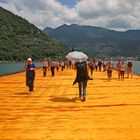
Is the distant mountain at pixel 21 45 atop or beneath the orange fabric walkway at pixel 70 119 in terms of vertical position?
atop

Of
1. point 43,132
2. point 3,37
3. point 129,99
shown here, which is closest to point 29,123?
point 43,132

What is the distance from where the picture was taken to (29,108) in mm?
11836

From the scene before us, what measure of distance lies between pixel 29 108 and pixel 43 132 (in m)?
3.72

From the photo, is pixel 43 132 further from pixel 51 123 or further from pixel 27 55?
pixel 27 55

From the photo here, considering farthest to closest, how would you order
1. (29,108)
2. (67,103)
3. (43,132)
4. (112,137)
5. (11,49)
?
(11,49)
(67,103)
(29,108)
(43,132)
(112,137)

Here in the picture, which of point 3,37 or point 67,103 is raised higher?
point 3,37

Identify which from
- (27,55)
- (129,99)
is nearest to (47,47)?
(27,55)

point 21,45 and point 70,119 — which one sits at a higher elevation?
point 21,45

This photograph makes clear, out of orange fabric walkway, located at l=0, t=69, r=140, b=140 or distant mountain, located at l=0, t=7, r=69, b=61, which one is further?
distant mountain, located at l=0, t=7, r=69, b=61

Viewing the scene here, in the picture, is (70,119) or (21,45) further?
(21,45)

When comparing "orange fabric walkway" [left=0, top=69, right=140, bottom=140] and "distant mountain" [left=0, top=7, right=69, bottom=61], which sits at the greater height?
"distant mountain" [left=0, top=7, right=69, bottom=61]

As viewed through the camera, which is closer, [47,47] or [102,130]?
[102,130]

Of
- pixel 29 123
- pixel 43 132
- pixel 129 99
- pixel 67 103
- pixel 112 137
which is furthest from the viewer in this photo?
pixel 129 99

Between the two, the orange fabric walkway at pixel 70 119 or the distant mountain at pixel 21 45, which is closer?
the orange fabric walkway at pixel 70 119
